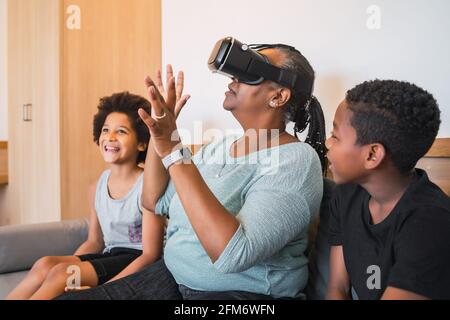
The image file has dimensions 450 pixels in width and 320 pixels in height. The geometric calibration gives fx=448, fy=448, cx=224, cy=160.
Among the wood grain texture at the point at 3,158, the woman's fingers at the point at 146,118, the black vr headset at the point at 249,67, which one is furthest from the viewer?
the wood grain texture at the point at 3,158

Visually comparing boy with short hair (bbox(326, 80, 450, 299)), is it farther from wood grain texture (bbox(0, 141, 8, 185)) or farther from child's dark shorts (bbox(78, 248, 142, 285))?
wood grain texture (bbox(0, 141, 8, 185))

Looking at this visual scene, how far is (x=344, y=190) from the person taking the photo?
2.97ft

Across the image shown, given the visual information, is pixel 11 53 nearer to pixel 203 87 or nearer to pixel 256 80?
pixel 203 87

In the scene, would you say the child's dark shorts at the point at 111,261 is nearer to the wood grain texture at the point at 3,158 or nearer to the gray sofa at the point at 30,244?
the gray sofa at the point at 30,244

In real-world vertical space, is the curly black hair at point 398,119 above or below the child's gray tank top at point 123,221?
above

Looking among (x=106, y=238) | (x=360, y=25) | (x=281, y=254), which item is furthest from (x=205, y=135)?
(x=281, y=254)

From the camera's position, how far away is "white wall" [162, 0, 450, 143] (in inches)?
40.4

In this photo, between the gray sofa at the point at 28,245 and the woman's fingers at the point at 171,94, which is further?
the gray sofa at the point at 28,245

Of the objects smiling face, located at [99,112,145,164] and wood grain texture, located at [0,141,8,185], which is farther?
wood grain texture, located at [0,141,8,185]

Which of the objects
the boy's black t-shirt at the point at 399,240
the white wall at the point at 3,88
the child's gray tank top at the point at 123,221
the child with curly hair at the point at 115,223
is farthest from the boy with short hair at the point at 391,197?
the white wall at the point at 3,88

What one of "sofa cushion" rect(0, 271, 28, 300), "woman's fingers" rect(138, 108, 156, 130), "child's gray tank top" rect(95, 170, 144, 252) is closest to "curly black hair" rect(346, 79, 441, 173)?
"woman's fingers" rect(138, 108, 156, 130)

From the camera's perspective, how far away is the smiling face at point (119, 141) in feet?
4.77

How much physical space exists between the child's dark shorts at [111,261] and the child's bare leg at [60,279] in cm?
2

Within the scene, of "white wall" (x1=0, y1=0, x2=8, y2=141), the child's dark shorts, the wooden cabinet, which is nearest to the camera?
the child's dark shorts
